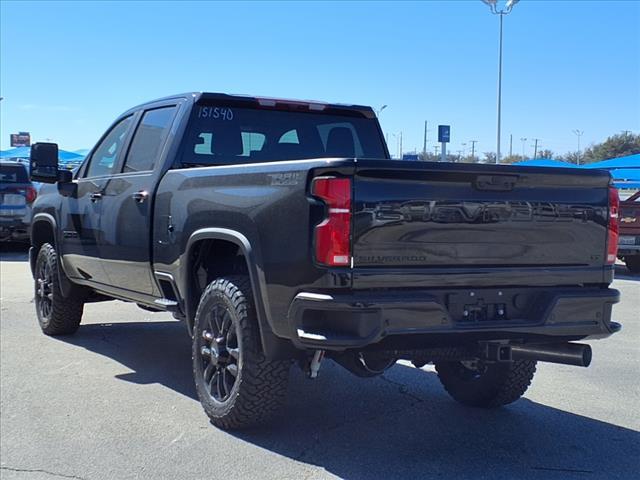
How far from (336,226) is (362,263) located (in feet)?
0.74

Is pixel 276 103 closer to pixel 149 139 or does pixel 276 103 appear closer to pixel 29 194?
pixel 149 139

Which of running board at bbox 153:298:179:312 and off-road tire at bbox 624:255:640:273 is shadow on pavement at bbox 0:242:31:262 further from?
off-road tire at bbox 624:255:640:273

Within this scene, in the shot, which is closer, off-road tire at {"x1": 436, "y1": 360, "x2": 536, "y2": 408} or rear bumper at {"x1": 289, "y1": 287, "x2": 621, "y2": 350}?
rear bumper at {"x1": 289, "y1": 287, "x2": 621, "y2": 350}

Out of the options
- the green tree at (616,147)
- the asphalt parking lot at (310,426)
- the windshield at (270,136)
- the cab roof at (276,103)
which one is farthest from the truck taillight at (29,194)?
the green tree at (616,147)

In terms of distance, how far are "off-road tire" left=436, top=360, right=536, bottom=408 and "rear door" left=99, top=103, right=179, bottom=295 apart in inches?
89.4

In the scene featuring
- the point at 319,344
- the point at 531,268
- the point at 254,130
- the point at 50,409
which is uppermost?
the point at 254,130

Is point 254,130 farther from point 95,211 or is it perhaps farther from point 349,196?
point 349,196

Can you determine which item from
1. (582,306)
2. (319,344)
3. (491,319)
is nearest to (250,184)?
(319,344)

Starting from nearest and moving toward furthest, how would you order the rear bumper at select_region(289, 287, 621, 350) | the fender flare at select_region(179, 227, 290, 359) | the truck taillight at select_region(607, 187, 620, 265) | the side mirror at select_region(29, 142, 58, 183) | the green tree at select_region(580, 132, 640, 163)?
the rear bumper at select_region(289, 287, 621, 350), the fender flare at select_region(179, 227, 290, 359), the truck taillight at select_region(607, 187, 620, 265), the side mirror at select_region(29, 142, 58, 183), the green tree at select_region(580, 132, 640, 163)

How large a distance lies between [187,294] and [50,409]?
1.27m

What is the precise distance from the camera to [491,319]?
4.02 metres

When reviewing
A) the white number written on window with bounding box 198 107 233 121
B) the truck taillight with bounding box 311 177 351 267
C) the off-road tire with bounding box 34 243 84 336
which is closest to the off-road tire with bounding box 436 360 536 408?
the truck taillight with bounding box 311 177 351 267

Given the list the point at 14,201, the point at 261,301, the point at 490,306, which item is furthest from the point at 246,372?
the point at 14,201

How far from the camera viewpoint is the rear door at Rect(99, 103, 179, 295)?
550 cm
